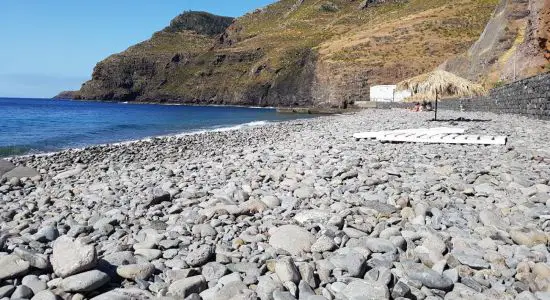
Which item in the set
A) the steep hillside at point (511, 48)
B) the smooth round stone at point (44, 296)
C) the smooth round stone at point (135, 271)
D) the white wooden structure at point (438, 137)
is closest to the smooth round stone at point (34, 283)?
the smooth round stone at point (44, 296)

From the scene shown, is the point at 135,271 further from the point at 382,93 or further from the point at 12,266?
the point at 382,93

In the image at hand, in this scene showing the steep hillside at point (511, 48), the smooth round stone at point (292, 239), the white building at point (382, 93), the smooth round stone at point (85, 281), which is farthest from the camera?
the white building at point (382, 93)

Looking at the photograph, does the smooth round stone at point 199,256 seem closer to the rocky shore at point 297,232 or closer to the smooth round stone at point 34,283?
the rocky shore at point 297,232

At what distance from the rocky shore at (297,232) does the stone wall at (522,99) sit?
8738 mm

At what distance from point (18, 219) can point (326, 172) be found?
15.5 ft

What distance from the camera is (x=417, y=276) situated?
340cm

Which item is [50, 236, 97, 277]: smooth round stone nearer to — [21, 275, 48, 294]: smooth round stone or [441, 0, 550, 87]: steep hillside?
[21, 275, 48, 294]: smooth round stone

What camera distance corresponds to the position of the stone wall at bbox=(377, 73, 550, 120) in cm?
1566

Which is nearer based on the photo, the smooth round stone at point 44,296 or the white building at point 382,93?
the smooth round stone at point 44,296

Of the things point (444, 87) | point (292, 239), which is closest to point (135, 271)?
point (292, 239)

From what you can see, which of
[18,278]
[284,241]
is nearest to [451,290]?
[284,241]

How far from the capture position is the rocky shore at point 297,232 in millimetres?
3311

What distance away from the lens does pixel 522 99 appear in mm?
18781

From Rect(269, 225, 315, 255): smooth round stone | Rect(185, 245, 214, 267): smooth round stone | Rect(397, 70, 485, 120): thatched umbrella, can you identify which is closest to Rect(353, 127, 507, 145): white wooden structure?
Result: Rect(397, 70, 485, 120): thatched umbrella
